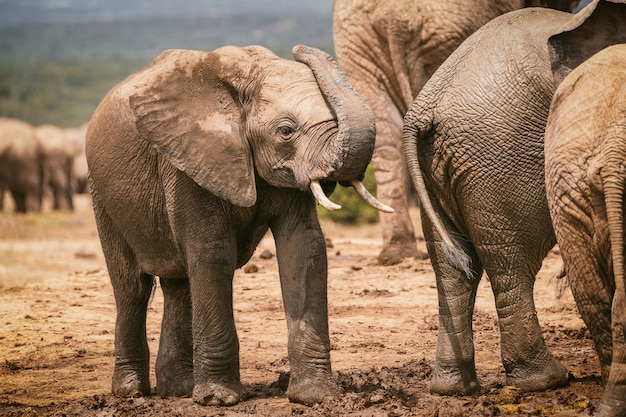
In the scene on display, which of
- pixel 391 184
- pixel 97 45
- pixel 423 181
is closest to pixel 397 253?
pixel 391 184

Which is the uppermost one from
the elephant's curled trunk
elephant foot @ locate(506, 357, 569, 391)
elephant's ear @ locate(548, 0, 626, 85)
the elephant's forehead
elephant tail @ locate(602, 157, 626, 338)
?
elephant's ear @ locate(548, 0, 626, 85)

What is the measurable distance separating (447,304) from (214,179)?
1135 millimetres

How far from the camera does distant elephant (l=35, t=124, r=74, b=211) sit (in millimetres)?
23312

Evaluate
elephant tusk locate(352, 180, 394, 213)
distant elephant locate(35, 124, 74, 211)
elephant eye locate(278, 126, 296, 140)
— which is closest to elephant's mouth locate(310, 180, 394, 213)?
elephant tusk locate(352, 180, 394, 213)

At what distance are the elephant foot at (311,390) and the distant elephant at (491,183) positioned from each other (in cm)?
45

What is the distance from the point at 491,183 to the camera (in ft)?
16.5

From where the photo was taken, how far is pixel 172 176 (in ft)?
17.8

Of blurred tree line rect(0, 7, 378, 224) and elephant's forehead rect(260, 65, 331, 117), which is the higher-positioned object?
blurred tree line rect(0, 7, 378, 224)

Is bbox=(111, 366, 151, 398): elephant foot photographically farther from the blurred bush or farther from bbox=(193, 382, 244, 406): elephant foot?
the blurred bush

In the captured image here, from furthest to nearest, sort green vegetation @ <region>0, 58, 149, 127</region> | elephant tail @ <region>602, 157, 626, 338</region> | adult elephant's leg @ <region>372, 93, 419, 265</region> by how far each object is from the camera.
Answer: green vegetation @ <region>0, 58, 149, 127</region> → adult elephant's leg @ <region>372, 93, 419, 265</region> → elephant tail @ <region>602, 157, 626, 338</region>

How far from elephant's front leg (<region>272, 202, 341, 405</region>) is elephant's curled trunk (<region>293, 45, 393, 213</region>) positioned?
443 mm

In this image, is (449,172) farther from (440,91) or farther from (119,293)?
(119,293)

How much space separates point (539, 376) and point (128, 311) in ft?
6.69

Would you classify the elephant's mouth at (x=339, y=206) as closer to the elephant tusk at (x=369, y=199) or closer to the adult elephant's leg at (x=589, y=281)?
the elephant tusk at (x=369, y=199)
